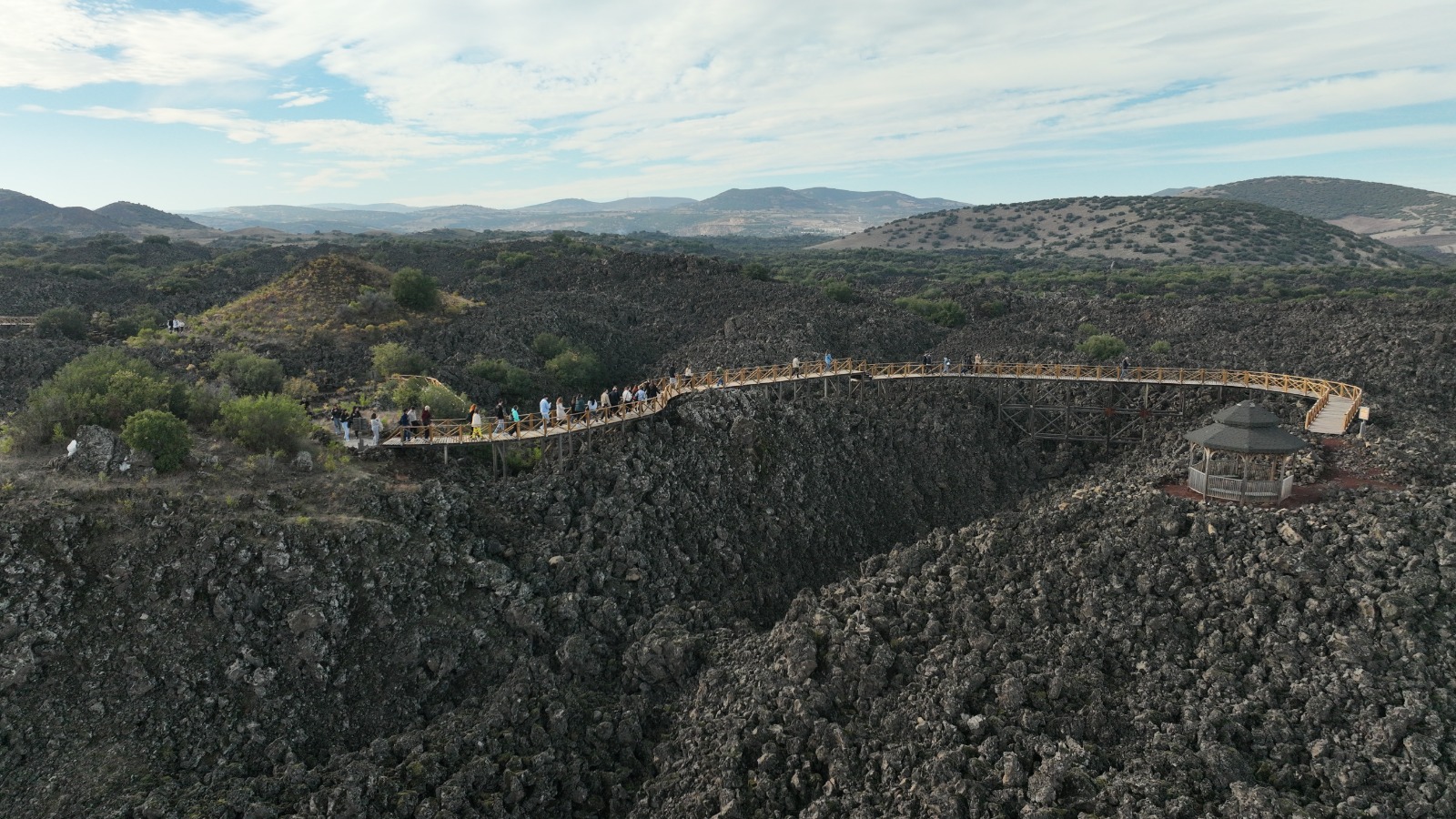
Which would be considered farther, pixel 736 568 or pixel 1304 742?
pixel 736 568

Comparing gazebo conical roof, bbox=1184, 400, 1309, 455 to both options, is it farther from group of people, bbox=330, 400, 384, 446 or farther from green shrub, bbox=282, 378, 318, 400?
green shrub, bbox=282, 378, 318, 400

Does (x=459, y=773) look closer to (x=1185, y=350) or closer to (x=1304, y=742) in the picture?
(x=1304, y=742)

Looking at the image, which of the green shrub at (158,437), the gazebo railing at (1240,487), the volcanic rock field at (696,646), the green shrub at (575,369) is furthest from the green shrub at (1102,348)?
the green shrub at (158,437)

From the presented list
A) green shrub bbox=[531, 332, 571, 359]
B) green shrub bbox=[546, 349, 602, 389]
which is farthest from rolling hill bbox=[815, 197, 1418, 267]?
green shrub bbox=[546, 349, 602, 389]

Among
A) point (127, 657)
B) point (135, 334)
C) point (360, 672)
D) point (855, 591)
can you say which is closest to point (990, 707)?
point (855, 591)

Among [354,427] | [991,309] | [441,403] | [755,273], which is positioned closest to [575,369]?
[441,403]

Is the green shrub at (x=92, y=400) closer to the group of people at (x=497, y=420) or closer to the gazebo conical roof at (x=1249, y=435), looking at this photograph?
the group of people at (x=497, y=420)

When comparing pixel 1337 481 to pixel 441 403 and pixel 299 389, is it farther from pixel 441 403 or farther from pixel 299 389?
pixel 299 389

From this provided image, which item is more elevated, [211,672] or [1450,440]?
[1450,440]
